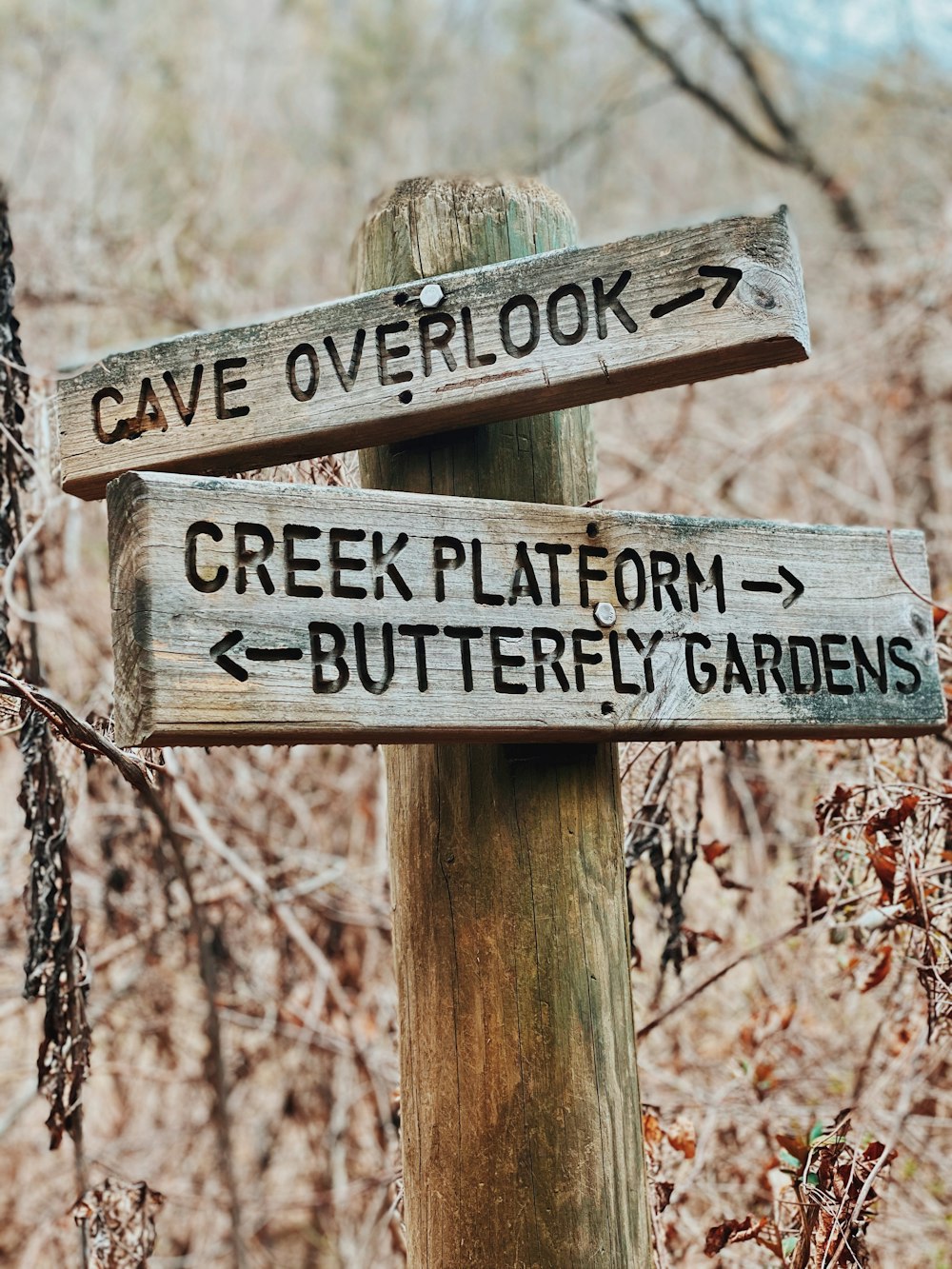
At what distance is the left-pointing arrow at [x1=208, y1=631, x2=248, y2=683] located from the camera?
151 cm

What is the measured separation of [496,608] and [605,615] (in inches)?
6.3

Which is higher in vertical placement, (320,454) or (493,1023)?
(320,454)

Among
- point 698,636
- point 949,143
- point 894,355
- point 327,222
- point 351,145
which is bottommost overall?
point 698,636

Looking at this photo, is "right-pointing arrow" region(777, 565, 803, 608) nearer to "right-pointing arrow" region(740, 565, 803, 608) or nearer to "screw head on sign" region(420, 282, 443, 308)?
"right-pointing arrow" region(740, 565, 803, 608)

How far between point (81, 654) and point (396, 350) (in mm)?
3077

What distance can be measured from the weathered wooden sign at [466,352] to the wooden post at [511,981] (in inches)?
5.4

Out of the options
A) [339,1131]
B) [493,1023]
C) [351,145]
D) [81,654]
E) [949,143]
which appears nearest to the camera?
[493,1023]

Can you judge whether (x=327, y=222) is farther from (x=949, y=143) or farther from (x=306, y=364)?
(x=306, y=364)

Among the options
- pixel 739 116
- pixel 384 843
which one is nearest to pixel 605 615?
pixel 384 843

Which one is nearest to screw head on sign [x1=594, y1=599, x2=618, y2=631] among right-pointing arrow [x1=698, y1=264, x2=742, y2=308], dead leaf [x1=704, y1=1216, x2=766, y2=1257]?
right-pointing arrow [x1=698, y1=264, x2=742, y2=308]

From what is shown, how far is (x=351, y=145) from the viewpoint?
1186 cm

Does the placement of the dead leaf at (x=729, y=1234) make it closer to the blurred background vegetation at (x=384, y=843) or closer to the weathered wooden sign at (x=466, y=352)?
the blurred background vegetation at (x=384, y=843)

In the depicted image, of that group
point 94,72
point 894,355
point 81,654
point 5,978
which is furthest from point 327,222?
point 5,978

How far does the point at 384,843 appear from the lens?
14.3 ft
